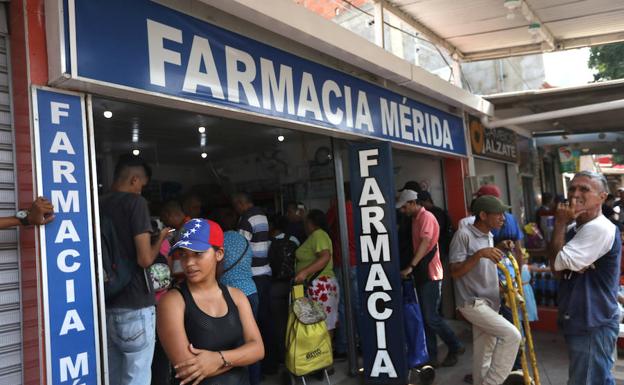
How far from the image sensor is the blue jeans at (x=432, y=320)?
5059 mm

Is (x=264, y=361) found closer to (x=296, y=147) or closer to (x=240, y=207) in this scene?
(x=240, y=207)

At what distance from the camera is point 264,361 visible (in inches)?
189

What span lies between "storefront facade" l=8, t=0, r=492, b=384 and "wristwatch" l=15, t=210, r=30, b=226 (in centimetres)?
13

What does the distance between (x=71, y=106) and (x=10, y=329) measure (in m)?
1.14

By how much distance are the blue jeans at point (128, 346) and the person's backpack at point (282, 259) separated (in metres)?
2.11

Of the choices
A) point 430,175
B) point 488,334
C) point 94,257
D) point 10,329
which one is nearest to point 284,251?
point 488,334

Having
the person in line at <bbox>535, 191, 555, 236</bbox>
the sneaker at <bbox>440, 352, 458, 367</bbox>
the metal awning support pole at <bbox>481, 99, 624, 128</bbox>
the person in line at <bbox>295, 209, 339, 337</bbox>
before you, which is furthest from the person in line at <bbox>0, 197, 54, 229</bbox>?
the person in line at <bbox>535, 191, 555, 236</bbox>

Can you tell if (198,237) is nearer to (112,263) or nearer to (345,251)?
(112,263)

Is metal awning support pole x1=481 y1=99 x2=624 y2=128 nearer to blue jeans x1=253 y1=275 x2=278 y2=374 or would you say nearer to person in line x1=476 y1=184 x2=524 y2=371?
person in line x1=476 y1=184 x2=524 y2=371

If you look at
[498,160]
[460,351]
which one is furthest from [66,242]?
[498,160]

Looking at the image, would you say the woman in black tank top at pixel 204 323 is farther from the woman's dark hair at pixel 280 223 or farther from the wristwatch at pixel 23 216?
the woman's dark hair at pixel 280 223

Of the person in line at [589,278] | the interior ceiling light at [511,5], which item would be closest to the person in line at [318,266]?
the person in line at [589,278]

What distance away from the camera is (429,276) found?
16.7 ft

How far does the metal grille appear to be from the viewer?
89.7 inches
